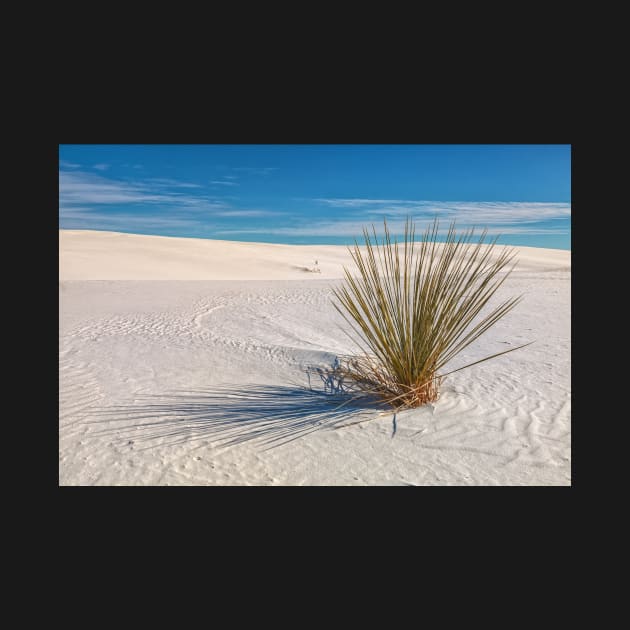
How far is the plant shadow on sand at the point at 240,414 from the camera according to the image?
11.4 ft

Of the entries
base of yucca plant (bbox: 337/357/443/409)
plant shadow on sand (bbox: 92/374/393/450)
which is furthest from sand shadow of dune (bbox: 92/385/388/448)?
base of yucca plant (bbox: 337/357/443/409)

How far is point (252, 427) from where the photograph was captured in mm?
3604

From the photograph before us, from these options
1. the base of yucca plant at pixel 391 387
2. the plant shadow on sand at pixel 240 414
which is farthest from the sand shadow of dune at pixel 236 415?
the base of yucca plant at pixel 391 387

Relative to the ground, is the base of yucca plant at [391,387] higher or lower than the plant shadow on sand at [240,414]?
higher

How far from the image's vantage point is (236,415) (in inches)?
150

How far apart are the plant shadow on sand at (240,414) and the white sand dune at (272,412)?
16mm

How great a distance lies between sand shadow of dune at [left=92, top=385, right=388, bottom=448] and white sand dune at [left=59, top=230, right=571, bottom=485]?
0.05 feet

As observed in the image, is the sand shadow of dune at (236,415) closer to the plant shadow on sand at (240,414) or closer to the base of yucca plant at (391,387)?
the plant shadow on sand at (240,414)

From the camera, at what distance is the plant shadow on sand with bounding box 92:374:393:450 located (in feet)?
11.4

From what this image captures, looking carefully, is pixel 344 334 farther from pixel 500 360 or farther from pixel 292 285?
pixel 292 285

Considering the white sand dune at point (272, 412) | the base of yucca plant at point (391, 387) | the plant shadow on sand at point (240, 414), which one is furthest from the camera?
the base of yucca plant at point (391, 387)

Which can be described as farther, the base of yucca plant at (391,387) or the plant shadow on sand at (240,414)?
the base of yucca plant at (391,387)

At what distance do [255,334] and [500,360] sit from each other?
3.16 m

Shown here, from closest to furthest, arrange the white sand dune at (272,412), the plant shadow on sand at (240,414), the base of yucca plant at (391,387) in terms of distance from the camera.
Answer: the white sand dune at (272,412) < the plant shadow on sand at (240,414) < the base of yucca plant at (391,387)
